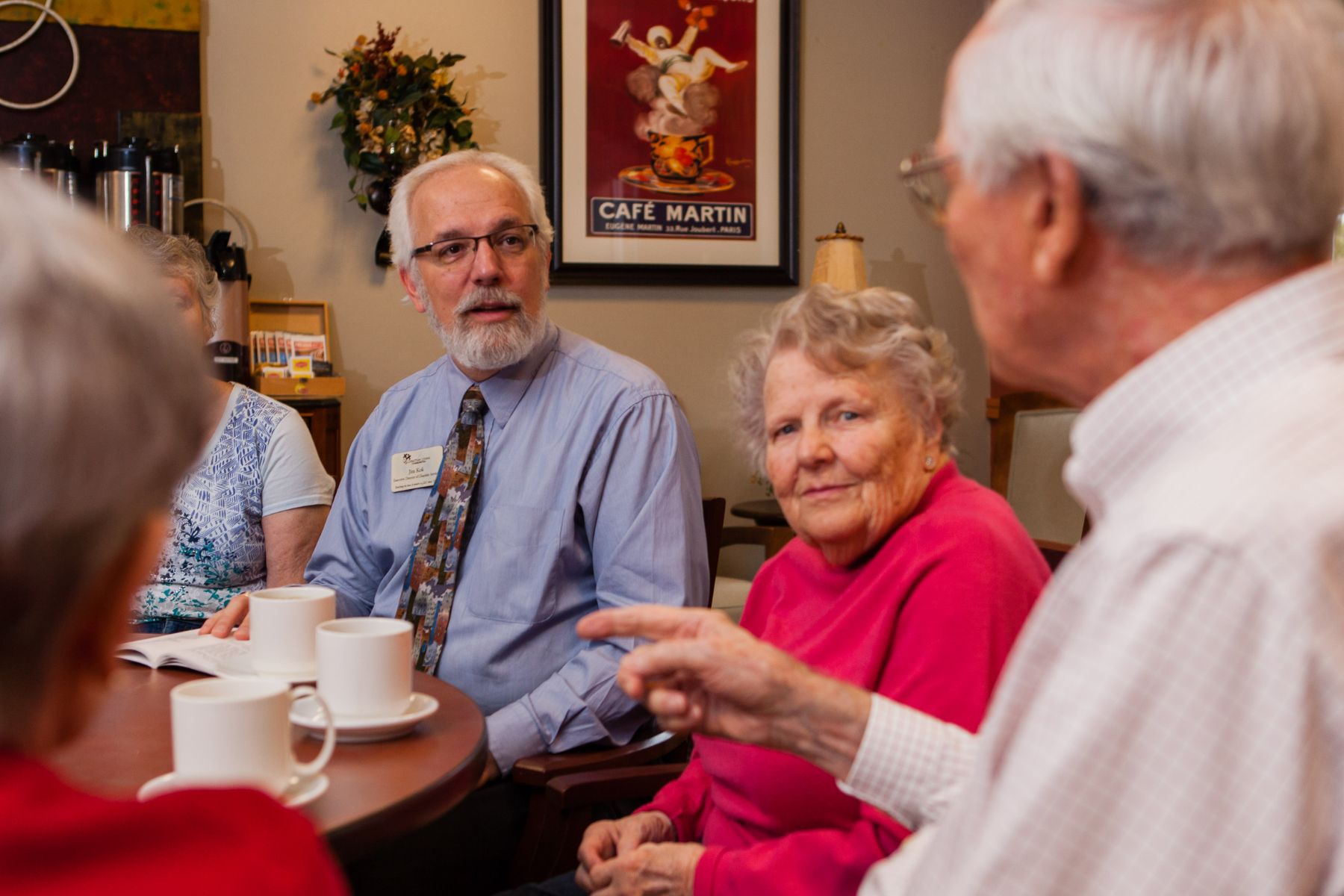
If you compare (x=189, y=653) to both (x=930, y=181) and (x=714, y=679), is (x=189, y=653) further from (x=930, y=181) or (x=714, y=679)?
(x=930, y=181)

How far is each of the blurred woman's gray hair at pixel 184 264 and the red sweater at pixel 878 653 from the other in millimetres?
1751

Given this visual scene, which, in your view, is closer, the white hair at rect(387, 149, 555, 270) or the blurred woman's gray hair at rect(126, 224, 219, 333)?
the white hair at rect(387, 149, 555, 270)

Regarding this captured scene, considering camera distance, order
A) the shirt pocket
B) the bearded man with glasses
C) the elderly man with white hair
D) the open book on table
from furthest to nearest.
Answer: the shirt pocket → the bearded man with glasses → the open book on table → the elderly man with white hair

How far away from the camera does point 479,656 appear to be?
2.13 m

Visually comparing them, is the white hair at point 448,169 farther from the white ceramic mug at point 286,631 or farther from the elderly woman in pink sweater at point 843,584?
the white ceramic mug at point 286,631

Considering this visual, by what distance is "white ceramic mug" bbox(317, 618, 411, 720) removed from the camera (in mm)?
1325

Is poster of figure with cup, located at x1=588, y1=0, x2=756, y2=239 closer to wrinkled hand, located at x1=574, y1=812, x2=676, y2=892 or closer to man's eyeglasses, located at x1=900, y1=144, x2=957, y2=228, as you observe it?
wrinkled hand, located at x1=574, y1=812, x2=676, y2=892

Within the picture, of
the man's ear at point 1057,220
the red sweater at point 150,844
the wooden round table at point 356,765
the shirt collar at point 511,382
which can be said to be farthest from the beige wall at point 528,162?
the red sweater at point 150,844

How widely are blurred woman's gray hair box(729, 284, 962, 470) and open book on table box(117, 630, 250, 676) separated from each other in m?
0.89

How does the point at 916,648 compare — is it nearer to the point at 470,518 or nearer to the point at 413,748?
the point at 413,748

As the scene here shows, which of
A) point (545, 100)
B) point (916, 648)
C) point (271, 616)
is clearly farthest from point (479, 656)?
point (545, 100)

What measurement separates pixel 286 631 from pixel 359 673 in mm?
241

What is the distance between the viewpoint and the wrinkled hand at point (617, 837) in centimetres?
166

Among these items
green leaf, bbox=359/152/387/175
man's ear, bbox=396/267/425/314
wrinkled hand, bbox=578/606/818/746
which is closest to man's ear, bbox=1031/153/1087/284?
wrinkled hand, bbox=578/606/818/746
